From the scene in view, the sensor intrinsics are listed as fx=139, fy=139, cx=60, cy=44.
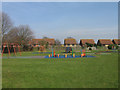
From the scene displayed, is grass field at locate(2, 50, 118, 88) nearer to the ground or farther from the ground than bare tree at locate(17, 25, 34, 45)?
nearer to the ground

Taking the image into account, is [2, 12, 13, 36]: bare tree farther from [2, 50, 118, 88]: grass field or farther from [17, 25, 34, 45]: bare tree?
[2, 50, 118, 88]: grass field

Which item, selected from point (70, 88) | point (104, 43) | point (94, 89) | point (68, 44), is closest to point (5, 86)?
point (70, 88)

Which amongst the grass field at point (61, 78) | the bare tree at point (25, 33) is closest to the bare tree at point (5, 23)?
the bare tree at point (25, 33)

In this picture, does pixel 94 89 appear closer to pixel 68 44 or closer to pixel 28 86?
pixel 28 86

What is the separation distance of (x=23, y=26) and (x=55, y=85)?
5372cm

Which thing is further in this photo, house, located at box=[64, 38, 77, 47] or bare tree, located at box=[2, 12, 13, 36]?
house, located at box=[64, 38, 77, 47]

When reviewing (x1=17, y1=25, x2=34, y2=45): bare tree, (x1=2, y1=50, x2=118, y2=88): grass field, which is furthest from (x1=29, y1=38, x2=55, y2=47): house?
(x1=2, y1=50, x2=118, y2=88): grass field

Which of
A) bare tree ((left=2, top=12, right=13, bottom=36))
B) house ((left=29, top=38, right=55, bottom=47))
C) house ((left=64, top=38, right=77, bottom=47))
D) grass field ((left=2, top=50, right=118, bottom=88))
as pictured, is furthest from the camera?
house ((left=64, top=38, right=77, bottom=47))

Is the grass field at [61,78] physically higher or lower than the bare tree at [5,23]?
lower

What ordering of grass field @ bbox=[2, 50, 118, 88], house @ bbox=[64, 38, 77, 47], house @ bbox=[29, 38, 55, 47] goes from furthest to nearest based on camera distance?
house @ bbox=[64, 38, 77, 47] → house @ bbox=[29, 38, 55, 47] → grass field @ bbox=[2, 50, 118, 88]

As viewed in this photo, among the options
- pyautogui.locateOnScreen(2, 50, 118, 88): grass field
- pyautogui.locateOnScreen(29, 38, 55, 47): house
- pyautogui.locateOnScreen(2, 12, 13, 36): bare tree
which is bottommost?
pyautogui.locateOnScreen(2, 50, 118, 88): grass field

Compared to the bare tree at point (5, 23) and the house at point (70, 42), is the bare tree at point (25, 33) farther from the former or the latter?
the house at point (70, 42)

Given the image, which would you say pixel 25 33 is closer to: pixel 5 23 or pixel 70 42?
pixel 5 23

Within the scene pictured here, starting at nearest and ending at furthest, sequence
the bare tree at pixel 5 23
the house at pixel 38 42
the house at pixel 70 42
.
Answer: the bare tree at pixel 5 23 → the house at pixel 38 42 → the house at pixel 70 42
